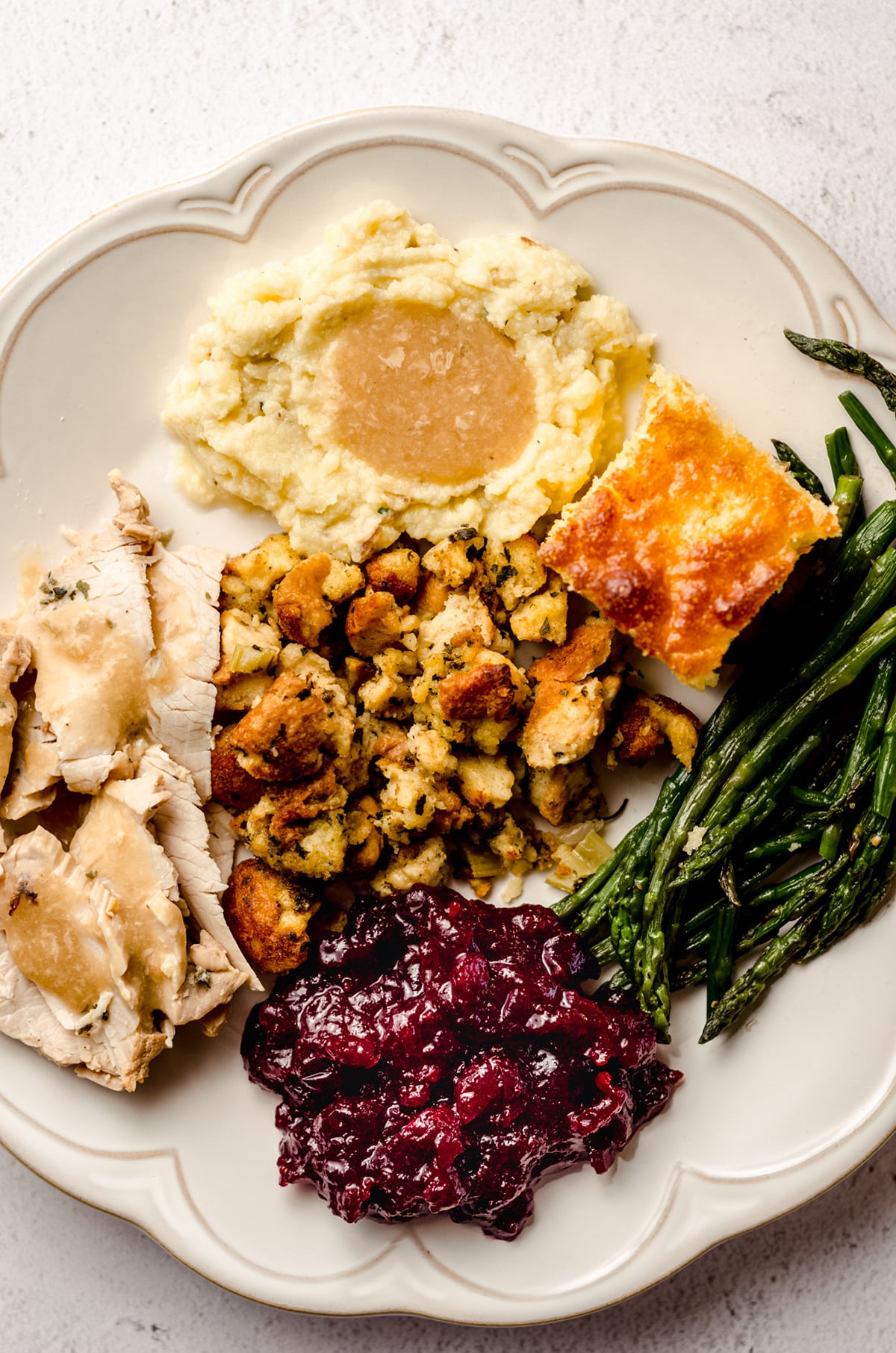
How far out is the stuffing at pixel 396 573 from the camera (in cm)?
384

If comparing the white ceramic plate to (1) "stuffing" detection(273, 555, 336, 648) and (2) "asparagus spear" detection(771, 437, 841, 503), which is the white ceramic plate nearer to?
(2) "asparagus spear" detection(771, 437, 841, 503)

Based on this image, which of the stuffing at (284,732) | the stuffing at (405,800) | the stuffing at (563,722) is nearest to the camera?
the stuffing at (284,732)

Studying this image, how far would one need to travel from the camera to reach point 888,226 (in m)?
4.24

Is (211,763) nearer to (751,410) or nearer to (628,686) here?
(628,686)

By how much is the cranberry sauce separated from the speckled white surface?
1.09 metres

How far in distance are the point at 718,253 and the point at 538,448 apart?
1121mm

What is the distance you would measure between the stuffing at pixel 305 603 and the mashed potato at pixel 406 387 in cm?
14

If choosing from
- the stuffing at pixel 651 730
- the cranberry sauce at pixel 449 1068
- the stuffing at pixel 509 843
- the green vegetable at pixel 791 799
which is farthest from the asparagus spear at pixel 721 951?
the stuffing at pixel 509 843

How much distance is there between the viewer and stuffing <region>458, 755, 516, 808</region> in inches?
152

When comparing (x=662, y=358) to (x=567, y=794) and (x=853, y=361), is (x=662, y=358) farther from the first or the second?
(x=567, y=794)

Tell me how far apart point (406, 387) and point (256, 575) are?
99 cm

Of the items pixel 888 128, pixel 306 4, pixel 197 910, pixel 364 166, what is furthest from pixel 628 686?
pixel 306 4

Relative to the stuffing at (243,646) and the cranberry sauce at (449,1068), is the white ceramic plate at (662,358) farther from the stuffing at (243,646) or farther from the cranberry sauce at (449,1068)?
the stuffing at (243,646)

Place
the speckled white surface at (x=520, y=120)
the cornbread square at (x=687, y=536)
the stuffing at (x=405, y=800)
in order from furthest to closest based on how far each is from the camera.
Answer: the speckled white surface at (x=520, y=120) < the stuffing at (x=405, y=800) < the cornbread square at (x=687, y=536)
